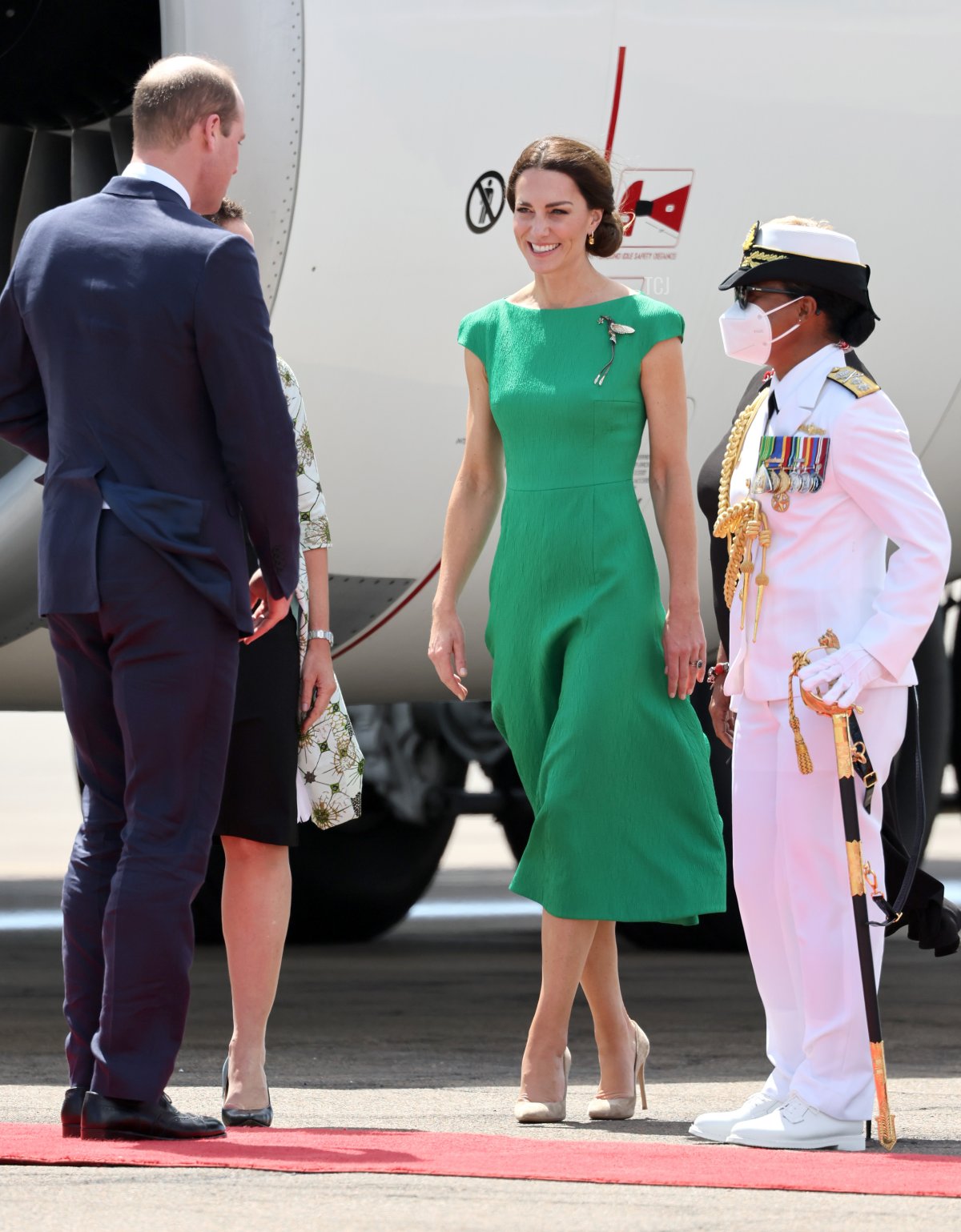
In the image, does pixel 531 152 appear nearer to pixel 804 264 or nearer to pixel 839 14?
pixel 804 264

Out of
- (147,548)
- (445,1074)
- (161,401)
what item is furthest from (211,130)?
(445,1074)

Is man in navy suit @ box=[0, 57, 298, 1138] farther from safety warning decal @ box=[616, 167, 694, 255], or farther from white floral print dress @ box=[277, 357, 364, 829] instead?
safety warning decal @ box=[616, 167, 694, 255]

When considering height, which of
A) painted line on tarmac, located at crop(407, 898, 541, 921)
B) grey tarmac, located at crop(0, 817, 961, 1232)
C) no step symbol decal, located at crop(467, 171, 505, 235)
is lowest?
painted line on tarmac, located at crop(407, 898, 541, 921)

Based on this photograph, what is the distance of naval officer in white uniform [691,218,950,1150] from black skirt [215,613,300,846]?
0.73 metres

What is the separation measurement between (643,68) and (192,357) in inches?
81.6

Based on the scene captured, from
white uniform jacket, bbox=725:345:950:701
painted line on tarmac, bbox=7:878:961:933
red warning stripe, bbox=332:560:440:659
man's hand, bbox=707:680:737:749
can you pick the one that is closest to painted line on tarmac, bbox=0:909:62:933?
painted line on tarmac, bbox=7:878:961:933

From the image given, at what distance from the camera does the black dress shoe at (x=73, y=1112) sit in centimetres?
356

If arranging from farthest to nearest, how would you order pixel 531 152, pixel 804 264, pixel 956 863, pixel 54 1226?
pixel 956 863
pixel 531 152
pixel 804 264
pixel 54 1226

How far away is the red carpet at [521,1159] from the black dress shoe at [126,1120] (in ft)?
0.10

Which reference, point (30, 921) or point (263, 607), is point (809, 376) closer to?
point (263, 607)

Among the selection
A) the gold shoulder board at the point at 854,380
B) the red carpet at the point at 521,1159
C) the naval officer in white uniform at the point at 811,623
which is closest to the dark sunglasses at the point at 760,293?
the naval officer in white uniform at the point at 811,623

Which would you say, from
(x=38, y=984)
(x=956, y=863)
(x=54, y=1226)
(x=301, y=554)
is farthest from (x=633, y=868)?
(x=956, y=863)

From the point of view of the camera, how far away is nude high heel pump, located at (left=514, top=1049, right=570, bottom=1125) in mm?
4059

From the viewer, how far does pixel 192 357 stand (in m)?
3.53
